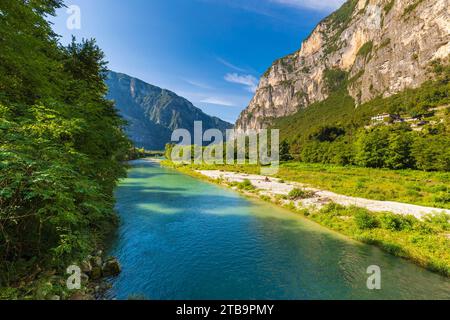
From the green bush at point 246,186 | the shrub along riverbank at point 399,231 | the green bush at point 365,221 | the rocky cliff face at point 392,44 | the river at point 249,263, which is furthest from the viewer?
the rocky cliff face at point 392,44

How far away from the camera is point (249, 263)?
513 inches

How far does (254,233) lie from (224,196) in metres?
15.9

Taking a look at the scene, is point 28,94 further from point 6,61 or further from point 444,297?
point 444,297

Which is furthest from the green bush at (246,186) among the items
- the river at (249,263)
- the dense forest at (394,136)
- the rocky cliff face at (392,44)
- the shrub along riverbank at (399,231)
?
the rocky cliff face at (392,44)

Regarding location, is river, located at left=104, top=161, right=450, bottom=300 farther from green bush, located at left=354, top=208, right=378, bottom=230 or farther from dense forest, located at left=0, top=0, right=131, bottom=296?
dense forest, located at left=0, top=0, right=131, bottom=296

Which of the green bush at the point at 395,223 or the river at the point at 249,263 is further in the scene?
the green bush at the point at 395,223

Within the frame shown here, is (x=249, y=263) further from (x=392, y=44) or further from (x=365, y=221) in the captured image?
(x=392, y=44)

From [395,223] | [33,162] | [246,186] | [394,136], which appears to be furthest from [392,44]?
[33,162]

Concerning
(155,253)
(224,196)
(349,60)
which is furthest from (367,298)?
(349,60)

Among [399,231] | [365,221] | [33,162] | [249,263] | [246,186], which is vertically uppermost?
[33,162]

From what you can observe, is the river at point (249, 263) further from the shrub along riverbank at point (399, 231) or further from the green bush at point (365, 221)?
the green bush at point (365, 221)

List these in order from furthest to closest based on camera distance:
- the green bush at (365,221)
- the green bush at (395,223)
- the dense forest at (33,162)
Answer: the green bush at (365,221) < the green bush at (395,223) < the dense forest at (33,162)

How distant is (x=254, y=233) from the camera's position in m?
18.2

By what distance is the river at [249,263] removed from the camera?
1028 centimetres
